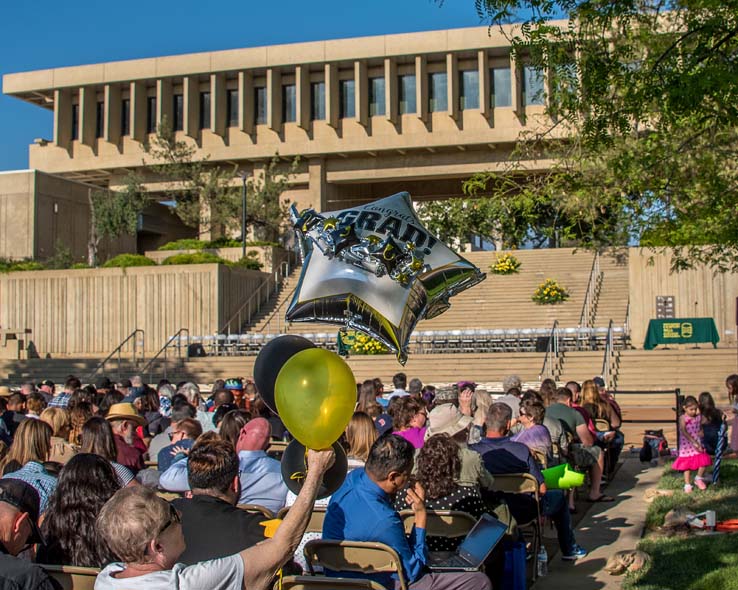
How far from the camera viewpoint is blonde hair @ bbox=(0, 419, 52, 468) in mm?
5938

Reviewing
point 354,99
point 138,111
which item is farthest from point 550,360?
point 138,111

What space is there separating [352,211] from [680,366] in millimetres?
16955

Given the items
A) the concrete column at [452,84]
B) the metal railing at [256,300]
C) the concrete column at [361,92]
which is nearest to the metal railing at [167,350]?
the metal railing at [256,300]

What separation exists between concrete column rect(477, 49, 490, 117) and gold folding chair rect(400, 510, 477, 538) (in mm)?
37379

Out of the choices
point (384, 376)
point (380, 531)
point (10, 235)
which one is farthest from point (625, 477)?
point (10, 235)

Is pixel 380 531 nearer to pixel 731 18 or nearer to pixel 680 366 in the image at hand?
pixel 731 18

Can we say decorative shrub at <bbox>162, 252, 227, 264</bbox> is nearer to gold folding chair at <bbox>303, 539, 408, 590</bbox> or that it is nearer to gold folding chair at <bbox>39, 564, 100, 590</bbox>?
gold folding chair at <bbox>303, 539, 408, 590</bbox>

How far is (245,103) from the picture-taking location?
146 ft

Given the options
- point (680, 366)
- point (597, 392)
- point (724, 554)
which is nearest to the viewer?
point (724, 554)

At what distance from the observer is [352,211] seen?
293 inches

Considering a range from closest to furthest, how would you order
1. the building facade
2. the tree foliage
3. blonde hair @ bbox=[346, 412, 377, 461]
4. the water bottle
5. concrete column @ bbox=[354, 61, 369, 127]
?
blonde hair @ bbox=[346, 412, 377, 461]
the water bottle
the tree foliage
the building facade
concrete column @ bbox=[354, 61, 369, 127]

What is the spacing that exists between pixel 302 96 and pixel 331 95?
1459mm

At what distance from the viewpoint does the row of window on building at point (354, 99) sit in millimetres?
42125

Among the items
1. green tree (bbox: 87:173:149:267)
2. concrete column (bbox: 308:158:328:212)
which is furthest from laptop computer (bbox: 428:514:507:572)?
concrete column (bbox: 308:158:328:212)
